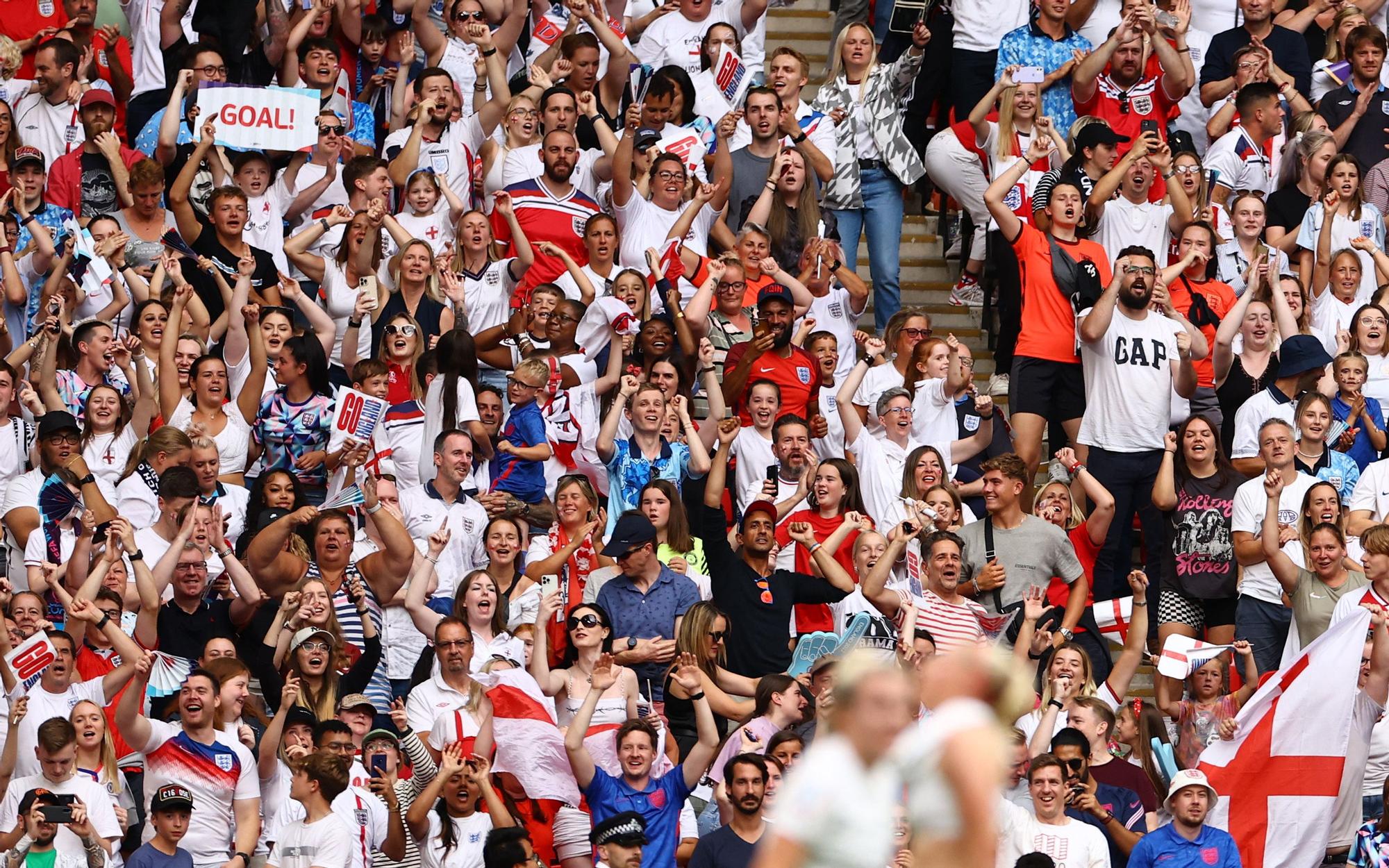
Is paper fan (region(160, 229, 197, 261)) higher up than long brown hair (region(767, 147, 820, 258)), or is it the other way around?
paper fan (region(160, 229, 197, 261))

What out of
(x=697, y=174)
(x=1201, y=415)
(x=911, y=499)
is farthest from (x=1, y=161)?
(x=1201, y=415)

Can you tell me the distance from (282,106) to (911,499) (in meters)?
4.90

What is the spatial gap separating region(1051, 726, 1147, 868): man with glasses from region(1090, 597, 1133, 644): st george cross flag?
1587 millimetres

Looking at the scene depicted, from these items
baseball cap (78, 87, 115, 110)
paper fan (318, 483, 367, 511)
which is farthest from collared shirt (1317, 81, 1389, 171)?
baseball cap (78, 87, 115, 110)

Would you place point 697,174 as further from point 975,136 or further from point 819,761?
point 819,761

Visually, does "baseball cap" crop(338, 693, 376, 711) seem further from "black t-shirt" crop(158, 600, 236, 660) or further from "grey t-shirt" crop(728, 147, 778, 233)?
"grey t-shirt" crop(728, 147, 778, 233)

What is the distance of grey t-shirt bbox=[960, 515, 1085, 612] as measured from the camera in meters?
12.8

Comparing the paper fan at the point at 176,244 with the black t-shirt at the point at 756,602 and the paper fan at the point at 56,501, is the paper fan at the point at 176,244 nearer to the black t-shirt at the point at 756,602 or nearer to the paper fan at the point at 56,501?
the paper fan at the point at 56,501

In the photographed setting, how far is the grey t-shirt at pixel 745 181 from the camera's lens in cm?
1569

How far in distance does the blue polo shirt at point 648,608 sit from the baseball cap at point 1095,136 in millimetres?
4997

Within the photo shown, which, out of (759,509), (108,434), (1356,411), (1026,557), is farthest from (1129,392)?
(108,434)

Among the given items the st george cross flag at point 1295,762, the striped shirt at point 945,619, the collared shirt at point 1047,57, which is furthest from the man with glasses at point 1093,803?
the collared shirt at point 1047,57

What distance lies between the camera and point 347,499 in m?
12.6

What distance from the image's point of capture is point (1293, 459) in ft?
44.1
